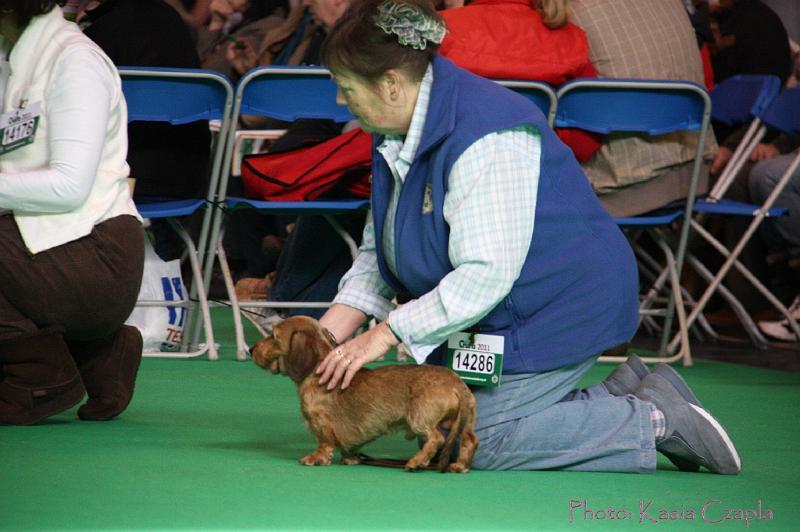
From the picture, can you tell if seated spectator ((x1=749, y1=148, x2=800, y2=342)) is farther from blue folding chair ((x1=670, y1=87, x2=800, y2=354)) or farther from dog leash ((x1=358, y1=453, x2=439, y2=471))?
dog leash ((x1=358, y1=453, x2=439, y2=471))

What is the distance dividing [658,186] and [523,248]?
235 centimetres

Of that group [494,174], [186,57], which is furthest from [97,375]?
[186,57]

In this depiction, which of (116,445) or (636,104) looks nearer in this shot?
(116,445)

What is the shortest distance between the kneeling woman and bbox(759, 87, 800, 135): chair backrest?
277cm

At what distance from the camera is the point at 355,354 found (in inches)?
97.3

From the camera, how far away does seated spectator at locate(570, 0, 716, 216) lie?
15.2 ft

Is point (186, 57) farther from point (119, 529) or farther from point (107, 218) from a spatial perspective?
point (119, 529)

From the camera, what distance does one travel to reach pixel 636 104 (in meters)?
4.52

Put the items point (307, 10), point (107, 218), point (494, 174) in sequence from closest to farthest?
point (494, 174) → point (107, 218) → point (307, 10)

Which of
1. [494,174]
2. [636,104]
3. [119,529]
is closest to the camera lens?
[119,529]

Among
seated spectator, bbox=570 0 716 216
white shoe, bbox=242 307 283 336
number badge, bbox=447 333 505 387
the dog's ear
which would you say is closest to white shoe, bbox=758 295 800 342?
seated spectator, bbox=570 0 716 216

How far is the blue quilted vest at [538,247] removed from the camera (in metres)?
2.54

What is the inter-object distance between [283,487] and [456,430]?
1.14 ft

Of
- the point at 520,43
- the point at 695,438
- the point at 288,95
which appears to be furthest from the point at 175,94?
the point at 695,438
